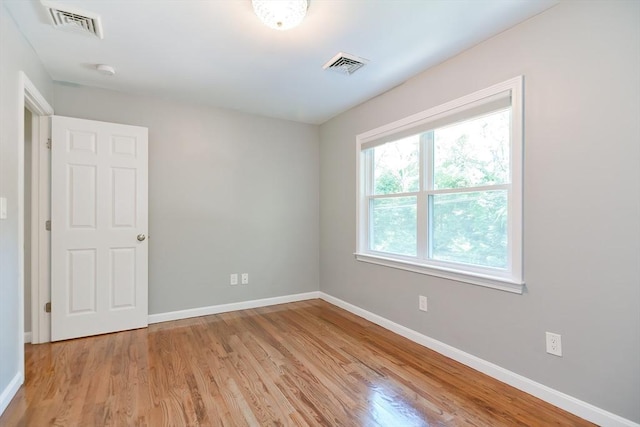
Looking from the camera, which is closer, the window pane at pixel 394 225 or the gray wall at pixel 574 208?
the gray wall at pixel 574 208

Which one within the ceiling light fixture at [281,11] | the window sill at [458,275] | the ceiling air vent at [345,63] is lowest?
the window sill at [458,275]

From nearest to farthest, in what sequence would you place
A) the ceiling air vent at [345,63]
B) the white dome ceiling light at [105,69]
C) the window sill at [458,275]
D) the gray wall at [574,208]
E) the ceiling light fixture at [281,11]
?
1. the gray wall at [574,208]
2. the ceiling light fixture at [281,11]
3. the window sill at [458,275]
4. the ceiling air vent at [345,63]
5. the white dome ceiling light at [105,69]

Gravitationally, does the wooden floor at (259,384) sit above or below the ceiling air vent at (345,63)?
below

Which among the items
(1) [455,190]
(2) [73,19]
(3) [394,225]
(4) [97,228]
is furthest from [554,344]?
(4) [97,228]

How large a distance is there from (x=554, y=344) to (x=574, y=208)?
84 centimetres

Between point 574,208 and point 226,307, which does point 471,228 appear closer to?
point 574,208

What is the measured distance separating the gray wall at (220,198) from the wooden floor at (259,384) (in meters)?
0.76

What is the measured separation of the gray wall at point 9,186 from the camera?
1.82 m

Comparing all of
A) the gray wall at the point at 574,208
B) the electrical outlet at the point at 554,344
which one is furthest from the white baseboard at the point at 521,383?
the electrical outlet at the point at 554,344

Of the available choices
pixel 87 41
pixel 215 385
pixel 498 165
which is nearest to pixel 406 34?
pixel 498 165

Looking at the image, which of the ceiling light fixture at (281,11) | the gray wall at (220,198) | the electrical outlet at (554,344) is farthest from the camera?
the gray wall at (220,198)

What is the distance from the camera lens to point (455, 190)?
249cm

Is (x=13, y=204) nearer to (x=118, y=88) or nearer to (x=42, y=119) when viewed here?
(x=42, y=119)

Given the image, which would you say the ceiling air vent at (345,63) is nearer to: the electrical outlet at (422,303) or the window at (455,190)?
the window at (455,190)
